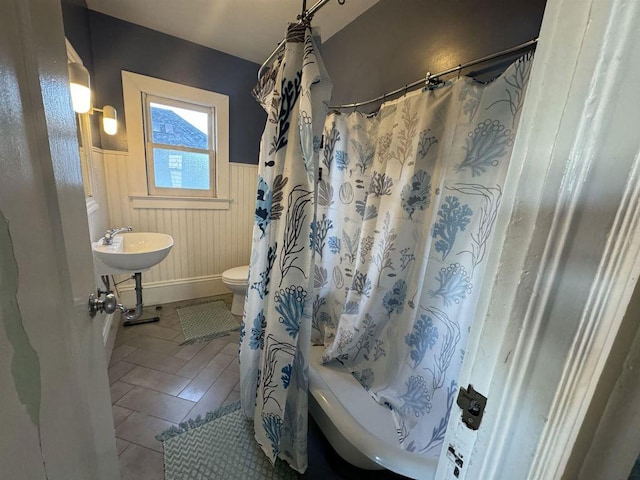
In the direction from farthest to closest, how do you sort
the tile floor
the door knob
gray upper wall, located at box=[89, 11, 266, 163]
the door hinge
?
gray upper wall, located at box=[89, 11, 266, 163] < the tile floor < the door knob < the door hinge

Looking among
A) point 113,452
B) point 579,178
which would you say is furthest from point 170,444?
point 579,178

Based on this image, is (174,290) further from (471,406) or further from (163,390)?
(471,406)

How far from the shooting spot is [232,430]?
129 cm

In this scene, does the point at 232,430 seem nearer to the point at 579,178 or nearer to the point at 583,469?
the point at 583,469

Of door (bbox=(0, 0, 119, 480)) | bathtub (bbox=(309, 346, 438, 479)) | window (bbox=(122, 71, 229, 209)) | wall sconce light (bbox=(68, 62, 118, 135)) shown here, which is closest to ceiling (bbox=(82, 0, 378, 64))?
window (bbox=(122, 71, 229, 209))

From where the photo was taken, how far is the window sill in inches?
87.2

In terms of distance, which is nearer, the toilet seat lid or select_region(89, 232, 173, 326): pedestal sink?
select_region(89, 232, 173, 326): pedestal sink

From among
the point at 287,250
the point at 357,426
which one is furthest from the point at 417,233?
the point at 357,426

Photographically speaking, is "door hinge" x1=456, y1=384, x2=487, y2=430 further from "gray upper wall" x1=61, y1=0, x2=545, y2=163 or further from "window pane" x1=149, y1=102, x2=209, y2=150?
"window pane" x1=149, y1=102, x2=209, y2=150

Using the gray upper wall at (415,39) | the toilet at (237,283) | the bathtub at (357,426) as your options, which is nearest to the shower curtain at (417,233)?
the bathtub at (357,426)

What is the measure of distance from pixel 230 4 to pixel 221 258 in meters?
2.13

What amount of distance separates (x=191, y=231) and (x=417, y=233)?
7.17 ft

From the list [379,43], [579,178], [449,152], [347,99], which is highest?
[379,43]

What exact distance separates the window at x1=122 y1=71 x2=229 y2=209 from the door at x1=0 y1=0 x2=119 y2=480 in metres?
1.88
